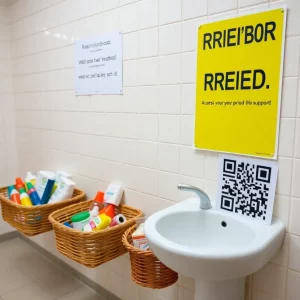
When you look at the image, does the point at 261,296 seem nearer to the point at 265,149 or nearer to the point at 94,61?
the point at 265,149

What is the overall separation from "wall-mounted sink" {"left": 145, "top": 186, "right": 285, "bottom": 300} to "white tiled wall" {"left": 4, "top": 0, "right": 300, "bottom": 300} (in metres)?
0.11

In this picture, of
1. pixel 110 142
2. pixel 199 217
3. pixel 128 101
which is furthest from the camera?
pixel 110 142

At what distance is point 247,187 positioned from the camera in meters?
1.13

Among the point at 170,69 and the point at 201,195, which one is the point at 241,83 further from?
the point at 201,195

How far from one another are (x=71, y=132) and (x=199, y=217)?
105 centimetres

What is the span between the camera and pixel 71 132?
1.88 meters

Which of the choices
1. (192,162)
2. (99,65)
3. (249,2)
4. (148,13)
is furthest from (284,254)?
(99,65)

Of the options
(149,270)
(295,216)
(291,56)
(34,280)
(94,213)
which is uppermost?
(291,56)

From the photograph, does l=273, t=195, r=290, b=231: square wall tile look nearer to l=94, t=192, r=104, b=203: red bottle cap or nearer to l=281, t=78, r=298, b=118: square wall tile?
l=281, t=78, r=298, b=118: square wall tile

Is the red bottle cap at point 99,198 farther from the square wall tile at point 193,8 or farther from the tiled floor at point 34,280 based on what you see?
the square wall tile at point 193,8

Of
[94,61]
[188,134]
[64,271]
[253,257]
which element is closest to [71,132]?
[94,61]

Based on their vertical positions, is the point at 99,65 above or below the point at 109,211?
above

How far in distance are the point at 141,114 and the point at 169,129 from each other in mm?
190

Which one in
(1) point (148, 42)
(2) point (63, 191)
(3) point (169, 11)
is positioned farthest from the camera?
(2) point (63, 191)
